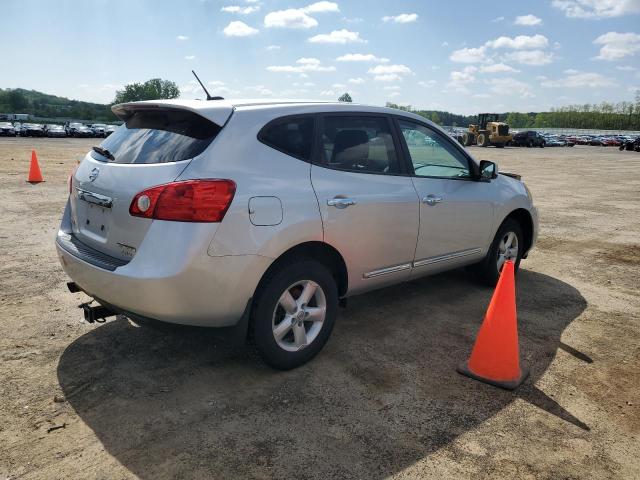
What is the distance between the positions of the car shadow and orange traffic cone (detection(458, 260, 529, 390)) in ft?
0.27

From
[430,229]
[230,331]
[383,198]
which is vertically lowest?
[230,331]

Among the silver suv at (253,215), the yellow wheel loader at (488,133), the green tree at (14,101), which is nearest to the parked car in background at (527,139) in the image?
the yellow wheel loader at (488,133)

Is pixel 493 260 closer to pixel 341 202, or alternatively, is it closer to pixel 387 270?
pixel 387 270

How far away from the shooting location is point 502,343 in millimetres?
3488

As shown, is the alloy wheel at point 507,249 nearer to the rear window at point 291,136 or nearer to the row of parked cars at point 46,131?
the rear window at point 291,136

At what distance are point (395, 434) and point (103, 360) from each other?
83.6 inches

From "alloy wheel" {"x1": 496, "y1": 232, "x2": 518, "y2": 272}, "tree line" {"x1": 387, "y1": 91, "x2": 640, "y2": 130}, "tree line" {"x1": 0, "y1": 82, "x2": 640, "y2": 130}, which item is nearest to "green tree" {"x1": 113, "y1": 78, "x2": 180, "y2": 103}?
"tree line" {"x1": 0, "y1": 82, "x2": 640, "y2": 130}

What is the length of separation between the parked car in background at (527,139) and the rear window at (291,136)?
55567mm

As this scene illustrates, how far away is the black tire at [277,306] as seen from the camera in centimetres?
325

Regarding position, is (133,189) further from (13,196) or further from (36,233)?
(13,196)

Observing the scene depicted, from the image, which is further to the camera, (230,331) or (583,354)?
(583,354)

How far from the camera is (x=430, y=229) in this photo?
4402mm

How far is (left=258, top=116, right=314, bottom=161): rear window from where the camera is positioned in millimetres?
3361

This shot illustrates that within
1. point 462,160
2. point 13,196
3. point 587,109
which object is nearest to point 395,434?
point 462,160
